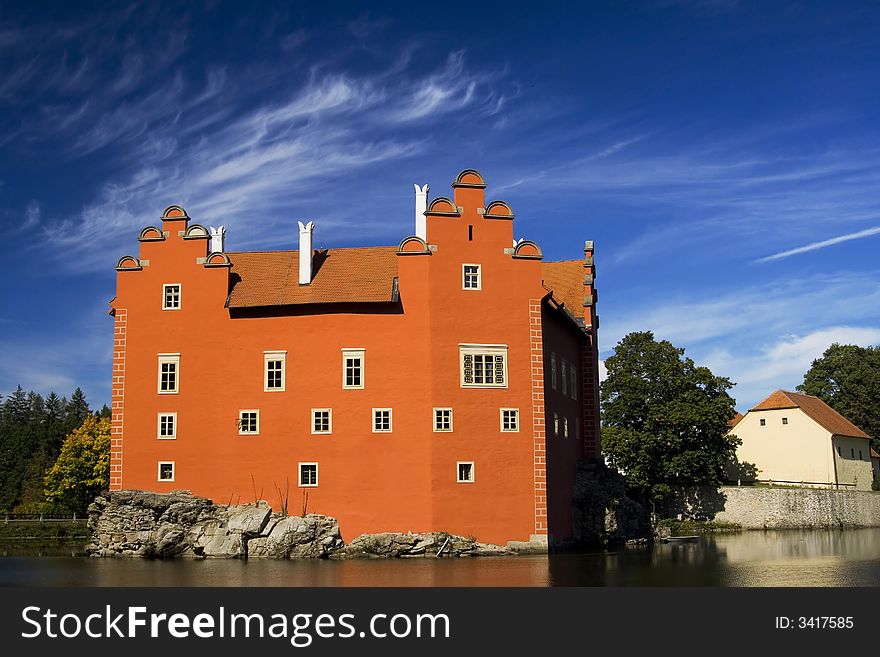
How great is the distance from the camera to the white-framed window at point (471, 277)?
3816 centimetres

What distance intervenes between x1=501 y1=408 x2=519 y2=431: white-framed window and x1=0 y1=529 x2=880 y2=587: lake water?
518 centimetres

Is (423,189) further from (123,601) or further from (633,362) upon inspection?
(123,601)

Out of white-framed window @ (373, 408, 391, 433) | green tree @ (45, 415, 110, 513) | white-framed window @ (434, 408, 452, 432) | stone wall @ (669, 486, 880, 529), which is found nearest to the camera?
white-framed window @ (434, 408, 452, 432)

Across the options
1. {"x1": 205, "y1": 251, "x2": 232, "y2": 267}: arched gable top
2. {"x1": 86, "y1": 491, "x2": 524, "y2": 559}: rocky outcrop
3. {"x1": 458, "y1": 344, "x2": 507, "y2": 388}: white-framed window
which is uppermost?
{"x1": 205, "y1": 251, "x2": 232, "y2": 267}: arched gable top

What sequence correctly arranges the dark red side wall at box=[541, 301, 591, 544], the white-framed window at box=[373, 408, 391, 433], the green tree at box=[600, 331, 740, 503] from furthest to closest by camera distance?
1. the green tree at box=[600, 331, 740, 503]
2. the dark red side wall at box=[541, 301, 591, 544]
3. the white-framed window at box=[373, 408, 391, 433]

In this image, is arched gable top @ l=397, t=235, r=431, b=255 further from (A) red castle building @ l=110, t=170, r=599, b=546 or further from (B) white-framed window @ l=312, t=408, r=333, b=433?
(B) white-framed window @ l=312, t=408, r=333, b=433

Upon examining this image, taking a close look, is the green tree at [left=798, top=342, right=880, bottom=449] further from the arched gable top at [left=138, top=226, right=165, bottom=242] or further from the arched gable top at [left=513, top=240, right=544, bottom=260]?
the arched gable top at [left=138, top=226, right=165, bottom=242]

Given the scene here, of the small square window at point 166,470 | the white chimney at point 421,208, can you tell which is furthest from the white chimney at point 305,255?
the small square window at point 166,470

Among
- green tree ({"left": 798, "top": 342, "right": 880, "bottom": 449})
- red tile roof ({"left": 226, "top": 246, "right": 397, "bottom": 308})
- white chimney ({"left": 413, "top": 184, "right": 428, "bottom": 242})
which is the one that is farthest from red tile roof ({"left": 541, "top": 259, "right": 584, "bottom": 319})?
green tree ({"left": 798, "top": 342, "right": 880, "bottom": 449})

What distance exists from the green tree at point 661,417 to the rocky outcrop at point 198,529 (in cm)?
2435

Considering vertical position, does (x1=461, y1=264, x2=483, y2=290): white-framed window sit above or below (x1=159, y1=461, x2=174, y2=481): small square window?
above

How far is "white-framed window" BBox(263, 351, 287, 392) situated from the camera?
125 ft

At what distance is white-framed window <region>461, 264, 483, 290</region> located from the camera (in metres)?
38.2

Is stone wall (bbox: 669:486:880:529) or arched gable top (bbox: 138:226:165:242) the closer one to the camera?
arched gable top (bbox: 138:226:165:242)
